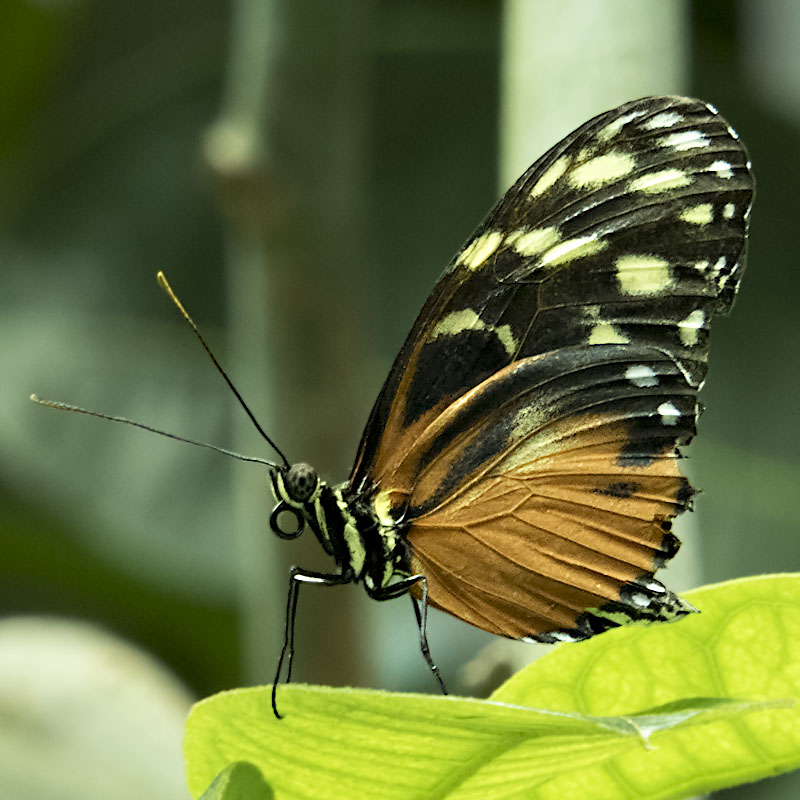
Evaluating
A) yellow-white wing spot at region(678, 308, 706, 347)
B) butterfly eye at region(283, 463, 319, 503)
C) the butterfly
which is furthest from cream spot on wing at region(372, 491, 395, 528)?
yellow-white wing spot at region(678, 308, 706, 347)

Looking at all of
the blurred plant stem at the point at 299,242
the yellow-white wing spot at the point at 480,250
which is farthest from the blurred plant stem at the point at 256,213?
the yellow-white wing spot at the point at 480,250

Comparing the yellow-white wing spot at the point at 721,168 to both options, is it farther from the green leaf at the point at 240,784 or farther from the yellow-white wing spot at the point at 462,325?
the green leaf at the point at 240,784

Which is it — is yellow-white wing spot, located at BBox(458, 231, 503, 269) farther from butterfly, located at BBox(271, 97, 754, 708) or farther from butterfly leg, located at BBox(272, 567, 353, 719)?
butterfly leg, located at BBox(272, 567, 353, 719)

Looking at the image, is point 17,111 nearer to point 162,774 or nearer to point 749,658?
point 162,774

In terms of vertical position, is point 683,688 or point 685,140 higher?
point 685,140

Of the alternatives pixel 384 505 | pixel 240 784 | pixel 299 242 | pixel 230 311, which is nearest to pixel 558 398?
pixel 384 505

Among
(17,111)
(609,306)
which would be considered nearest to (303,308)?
(609,306)

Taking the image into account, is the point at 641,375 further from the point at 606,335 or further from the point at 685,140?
the point at 685,140
